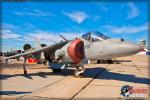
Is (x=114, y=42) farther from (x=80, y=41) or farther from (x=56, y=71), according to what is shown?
(x=56, y=71)

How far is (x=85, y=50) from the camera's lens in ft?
48.4

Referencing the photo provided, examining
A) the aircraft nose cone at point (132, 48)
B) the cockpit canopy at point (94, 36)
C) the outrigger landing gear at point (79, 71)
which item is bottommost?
the outrigger landing gear at point (79, 71)

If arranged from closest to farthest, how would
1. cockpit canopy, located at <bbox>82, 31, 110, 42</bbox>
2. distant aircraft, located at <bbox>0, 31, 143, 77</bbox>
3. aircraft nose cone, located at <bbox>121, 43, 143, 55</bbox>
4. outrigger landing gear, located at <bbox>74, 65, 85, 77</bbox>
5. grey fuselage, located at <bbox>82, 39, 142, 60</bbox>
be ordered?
aircraft nose cone, located at <bbox>121, 43, 143, 55</bbox>
grey fuselage, located at <bbox>82, 39, 142, 60</bbox>
distant aircraft, located at <bbox>0, 31, 143, 77</bbox>
cockpit canopy, located at <bbox>82, 31, 110, 42</bbox>
outrigger landing gear, located at <bbox>74, 65, 85, 77</bbox>

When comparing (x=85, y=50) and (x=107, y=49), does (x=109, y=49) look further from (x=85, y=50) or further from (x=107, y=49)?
(x=85, y=50)

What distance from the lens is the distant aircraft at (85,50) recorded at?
12461mm

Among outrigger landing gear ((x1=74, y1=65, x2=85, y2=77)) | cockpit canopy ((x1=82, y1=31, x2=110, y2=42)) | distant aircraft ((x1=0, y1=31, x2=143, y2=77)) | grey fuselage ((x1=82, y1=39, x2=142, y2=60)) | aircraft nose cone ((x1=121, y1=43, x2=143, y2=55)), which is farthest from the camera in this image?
outrigger landing gear ((x1=74, y1=65, x2=85, y2=77))

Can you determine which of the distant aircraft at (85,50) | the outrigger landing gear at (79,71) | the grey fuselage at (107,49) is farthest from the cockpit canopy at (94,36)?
the outrigger landing gear at (79,71)

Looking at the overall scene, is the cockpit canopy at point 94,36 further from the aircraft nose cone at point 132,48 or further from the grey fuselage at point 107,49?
the aircraft nose cone at point 132,48

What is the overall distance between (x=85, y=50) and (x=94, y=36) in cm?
104

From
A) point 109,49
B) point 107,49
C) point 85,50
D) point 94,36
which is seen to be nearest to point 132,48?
point 109,49

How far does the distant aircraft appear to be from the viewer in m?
12.5

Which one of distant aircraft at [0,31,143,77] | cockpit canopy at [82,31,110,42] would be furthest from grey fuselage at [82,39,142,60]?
cockpit canopy at [82,31,110,42]

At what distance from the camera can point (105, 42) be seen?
44.7 ft

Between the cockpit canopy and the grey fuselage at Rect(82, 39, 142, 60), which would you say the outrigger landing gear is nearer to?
the grey fuselage at Rect(82, 39, 142, 60)
